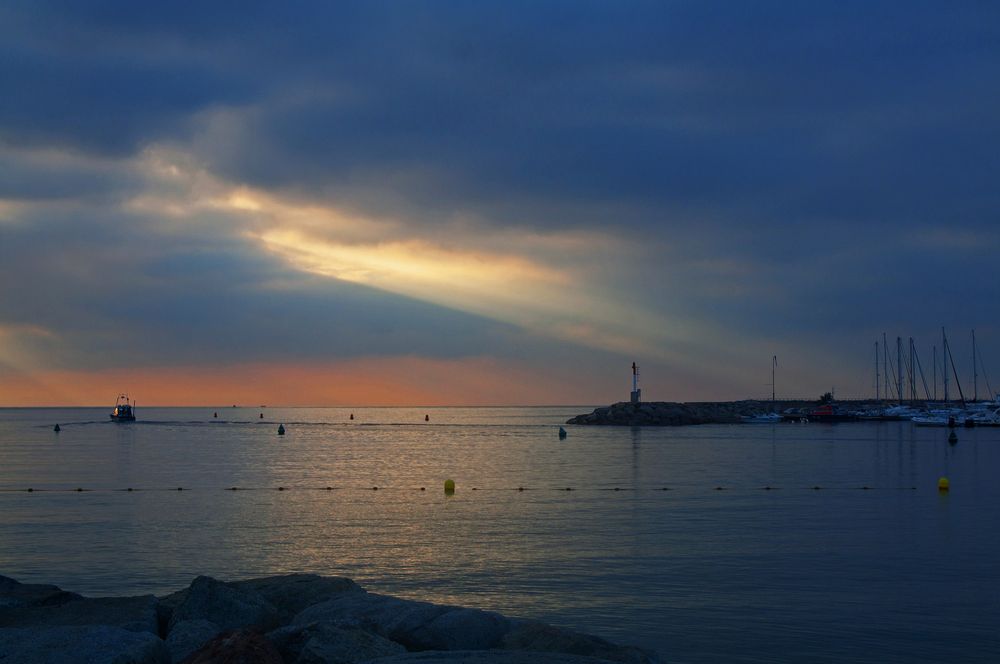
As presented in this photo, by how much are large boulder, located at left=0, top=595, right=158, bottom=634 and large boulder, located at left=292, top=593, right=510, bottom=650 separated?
247cm

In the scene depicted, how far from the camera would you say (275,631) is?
1200 cm

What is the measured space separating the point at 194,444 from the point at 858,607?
83.4 meters

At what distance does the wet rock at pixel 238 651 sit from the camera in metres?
10.4

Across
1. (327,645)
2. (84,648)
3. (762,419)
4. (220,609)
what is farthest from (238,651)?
(762,419)

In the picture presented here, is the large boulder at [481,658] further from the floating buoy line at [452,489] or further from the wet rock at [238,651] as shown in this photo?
the floating buoy line at [452,489]

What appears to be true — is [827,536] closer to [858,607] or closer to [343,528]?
[858,607]

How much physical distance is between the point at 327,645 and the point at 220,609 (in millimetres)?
3461

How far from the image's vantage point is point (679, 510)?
35.2 metres

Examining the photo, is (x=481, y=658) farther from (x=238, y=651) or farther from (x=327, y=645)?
(x=238, y=651)

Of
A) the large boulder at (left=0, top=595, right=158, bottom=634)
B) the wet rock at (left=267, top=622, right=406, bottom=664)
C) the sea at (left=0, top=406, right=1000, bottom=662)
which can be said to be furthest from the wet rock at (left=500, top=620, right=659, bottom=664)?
the large boulder at (left=0, top=595, right=158, bottom=634)

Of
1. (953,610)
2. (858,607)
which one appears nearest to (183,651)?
(858,607)

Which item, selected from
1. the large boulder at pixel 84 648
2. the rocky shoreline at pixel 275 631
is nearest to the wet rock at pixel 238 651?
the rocky shoreline at pixel 275 631

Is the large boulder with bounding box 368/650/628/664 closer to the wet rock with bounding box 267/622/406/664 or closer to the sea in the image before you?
the wet rock with bounding box 267/622/406/664

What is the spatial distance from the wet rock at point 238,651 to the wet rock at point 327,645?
46 centimetres
